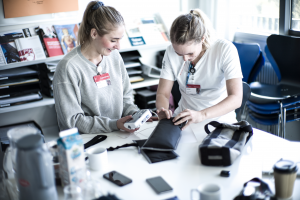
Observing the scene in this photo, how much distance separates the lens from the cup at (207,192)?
992 millimetres

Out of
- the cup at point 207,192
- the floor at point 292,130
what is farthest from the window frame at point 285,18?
the cup at point 207,192

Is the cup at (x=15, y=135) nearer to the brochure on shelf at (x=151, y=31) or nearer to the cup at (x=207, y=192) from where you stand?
the cup at (x=207, y=192)

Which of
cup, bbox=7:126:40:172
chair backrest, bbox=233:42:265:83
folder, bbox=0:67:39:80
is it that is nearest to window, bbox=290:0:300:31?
A: chair backrest, bbox=233:42:265:83

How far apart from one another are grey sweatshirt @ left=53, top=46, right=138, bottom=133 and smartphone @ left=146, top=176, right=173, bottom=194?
0.59 meters

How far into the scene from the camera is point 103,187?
120 centimetres

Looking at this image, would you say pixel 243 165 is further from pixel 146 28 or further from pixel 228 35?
pixel 228 35

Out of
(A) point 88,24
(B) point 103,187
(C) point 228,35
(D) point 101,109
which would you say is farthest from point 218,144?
(C) point 228,35

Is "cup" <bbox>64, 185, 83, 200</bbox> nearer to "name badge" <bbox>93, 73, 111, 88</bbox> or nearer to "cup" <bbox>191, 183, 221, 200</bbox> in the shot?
"cup" <bbox>191, 183, 221, 200</bbox>

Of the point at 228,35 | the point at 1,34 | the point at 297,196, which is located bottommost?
the point at 297,196

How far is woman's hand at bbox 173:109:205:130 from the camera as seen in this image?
163 cm

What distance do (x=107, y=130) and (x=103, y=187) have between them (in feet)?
1.91

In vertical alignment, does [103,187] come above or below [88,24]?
below

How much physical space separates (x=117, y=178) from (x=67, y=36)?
209 centimetres

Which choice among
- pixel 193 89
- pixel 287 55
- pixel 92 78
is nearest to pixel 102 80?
pixel 92 78
